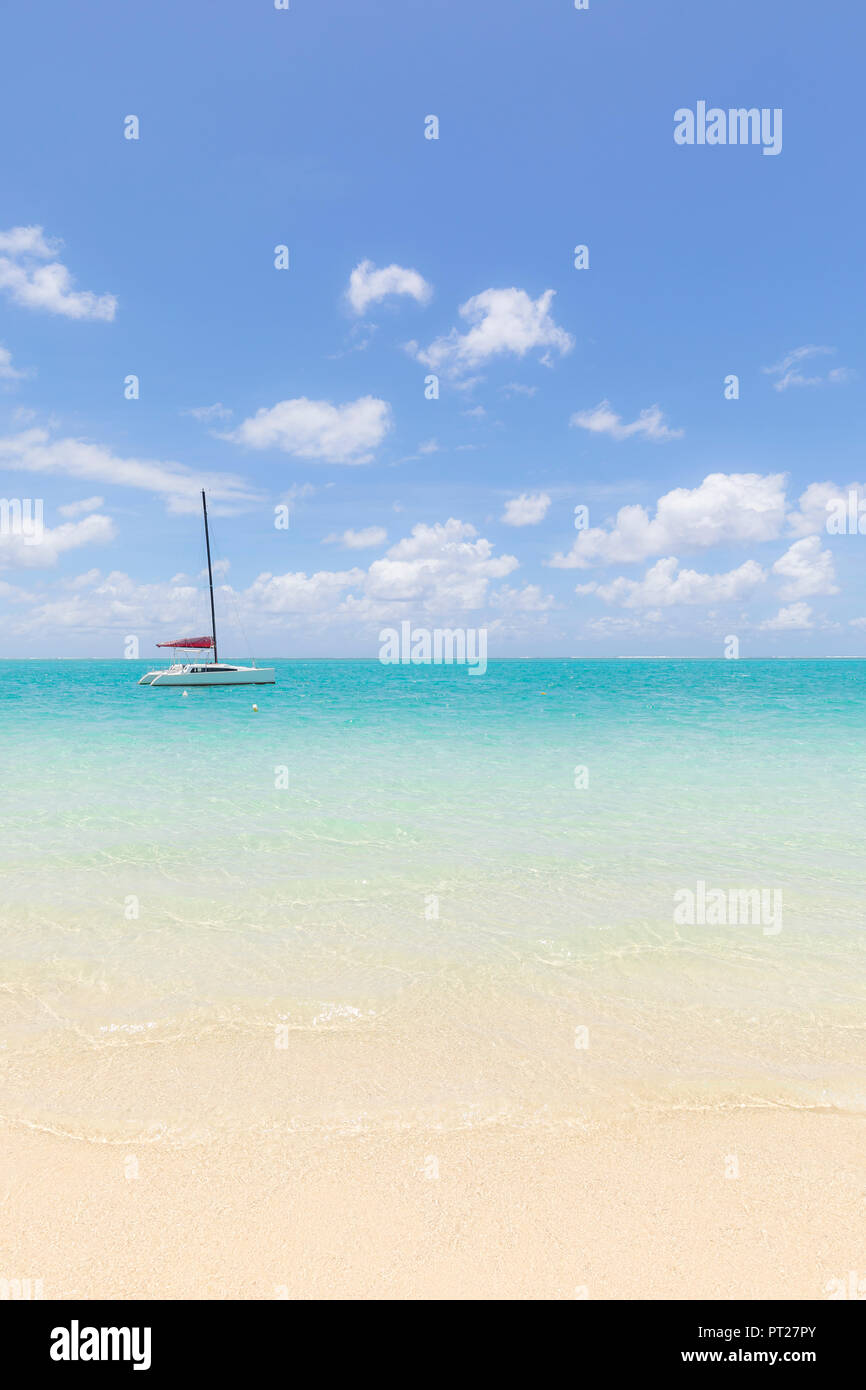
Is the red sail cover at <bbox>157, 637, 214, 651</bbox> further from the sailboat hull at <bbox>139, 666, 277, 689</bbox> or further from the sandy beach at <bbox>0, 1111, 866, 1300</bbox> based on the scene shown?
the sandy beach at <bbox>0, 1111, 866, 1300</bbox>

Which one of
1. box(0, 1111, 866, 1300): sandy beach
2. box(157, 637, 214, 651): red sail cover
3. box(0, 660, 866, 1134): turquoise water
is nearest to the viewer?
box(0, 1111, 866, 1300): sandy beach

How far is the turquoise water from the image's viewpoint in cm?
541

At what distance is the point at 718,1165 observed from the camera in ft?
14.2

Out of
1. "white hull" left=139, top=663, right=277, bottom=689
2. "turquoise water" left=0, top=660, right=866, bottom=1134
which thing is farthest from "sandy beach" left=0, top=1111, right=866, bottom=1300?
"white hull" left=139, top=663, right=277, bottom=689

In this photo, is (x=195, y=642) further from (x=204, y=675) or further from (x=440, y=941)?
(x=440, y=941)

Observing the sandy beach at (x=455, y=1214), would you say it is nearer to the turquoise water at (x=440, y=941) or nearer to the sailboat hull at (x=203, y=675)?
the turquoise water at (x=440, y=941)

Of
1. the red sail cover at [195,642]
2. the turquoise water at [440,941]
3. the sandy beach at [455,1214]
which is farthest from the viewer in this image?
the red sail cover at [195,642]

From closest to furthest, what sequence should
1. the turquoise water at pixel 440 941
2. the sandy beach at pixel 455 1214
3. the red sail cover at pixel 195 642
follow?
1. the sandy beach at pixel 455 1214
2. the turquoise water at pixel 440 941
3. the red sail cover at pixel 195 642

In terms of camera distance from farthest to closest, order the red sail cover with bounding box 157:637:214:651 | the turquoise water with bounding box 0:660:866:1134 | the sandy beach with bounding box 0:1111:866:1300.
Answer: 1. the red sail cover with bounding box 157:637:214:651
2. the turquoise water with bounding box 0:660:866:1134
3. the sandy beach with bounding box 0:1111:866:1300

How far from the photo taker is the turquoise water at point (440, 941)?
5.41 meters

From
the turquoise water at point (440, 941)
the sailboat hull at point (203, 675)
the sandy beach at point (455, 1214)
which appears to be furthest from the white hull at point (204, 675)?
the sandy beach at point (455, 1214)
